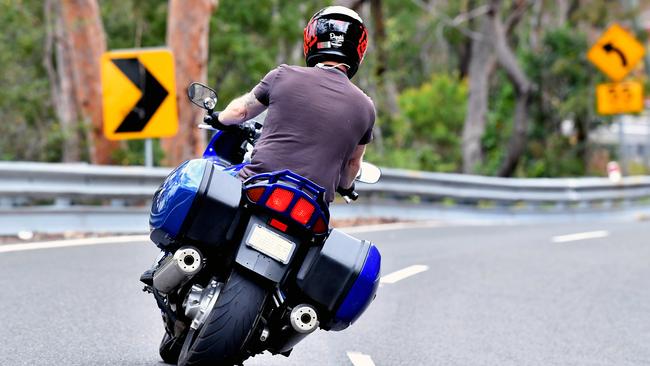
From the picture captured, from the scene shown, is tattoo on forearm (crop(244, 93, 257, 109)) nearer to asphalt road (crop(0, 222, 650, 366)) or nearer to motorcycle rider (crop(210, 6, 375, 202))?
motorcycle rider (crop(210, 6, 375, 202))

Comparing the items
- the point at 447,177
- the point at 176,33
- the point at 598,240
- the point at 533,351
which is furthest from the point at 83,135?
the point at 533,351

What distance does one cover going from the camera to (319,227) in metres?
4.56

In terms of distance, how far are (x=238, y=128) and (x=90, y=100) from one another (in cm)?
1487

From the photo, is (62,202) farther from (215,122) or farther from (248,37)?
(248,37)

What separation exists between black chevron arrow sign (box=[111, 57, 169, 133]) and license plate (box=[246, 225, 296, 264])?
810 cm

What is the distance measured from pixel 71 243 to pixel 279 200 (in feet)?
21.7

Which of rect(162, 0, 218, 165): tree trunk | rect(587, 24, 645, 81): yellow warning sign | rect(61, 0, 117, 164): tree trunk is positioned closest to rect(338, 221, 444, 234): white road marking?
rect(162, 0, 218, 165): tree trunk

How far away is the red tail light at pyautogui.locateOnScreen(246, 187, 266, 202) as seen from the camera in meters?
4.48

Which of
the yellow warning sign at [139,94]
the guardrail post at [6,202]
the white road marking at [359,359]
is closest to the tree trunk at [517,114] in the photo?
the yellow warning sign at [139,94]

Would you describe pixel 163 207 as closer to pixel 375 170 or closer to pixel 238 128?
pixel 238 128

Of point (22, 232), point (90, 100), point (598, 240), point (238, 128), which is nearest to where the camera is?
point (238, 128)

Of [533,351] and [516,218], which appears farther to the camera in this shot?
[516,218]

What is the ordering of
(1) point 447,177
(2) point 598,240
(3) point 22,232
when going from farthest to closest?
1. (1) point 447,177
2. (2) point 598,240
3. (3) point 22,232

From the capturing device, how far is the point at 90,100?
64.0 feet
